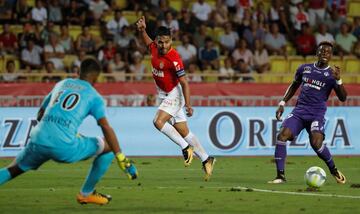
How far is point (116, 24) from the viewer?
28.0 metres

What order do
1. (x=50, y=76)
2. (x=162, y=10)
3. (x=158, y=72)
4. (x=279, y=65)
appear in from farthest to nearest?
(x=279, y=65) → (x=162, y=10) → (x=50, y=76) → (x=158, y=72)

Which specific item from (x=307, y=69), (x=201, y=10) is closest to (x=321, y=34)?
(x=201, y=10)

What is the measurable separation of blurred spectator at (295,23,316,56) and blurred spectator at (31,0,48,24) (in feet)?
26.1

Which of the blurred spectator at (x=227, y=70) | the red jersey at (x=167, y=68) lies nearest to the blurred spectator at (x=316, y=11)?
the blurred spectator at (x=227, y=70)

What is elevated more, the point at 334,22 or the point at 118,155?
the point at 118,155

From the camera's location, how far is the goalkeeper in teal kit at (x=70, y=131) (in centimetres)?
1133

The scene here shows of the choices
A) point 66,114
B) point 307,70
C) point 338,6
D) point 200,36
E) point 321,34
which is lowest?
point 321,34

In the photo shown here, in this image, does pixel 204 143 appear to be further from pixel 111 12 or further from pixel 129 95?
pixel 111 12

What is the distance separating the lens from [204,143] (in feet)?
76.0

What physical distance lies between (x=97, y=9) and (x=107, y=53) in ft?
6.36

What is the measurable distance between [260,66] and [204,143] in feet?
19.7

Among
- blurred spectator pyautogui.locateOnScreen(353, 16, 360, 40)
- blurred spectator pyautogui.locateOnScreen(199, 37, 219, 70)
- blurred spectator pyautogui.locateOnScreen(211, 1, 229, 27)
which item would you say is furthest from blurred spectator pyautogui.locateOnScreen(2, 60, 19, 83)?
blurred spectator pyautogui.locateOnScreen(353, 16, 360, 40)

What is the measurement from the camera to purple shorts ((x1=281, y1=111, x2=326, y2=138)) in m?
16.1

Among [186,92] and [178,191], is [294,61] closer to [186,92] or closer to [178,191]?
[186,92]
